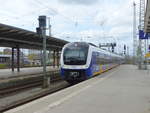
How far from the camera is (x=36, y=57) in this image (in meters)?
102

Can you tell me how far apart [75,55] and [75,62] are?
1.83ft

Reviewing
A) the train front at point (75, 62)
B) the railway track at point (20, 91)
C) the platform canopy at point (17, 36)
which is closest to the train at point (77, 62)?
the train front at point (75, 62)

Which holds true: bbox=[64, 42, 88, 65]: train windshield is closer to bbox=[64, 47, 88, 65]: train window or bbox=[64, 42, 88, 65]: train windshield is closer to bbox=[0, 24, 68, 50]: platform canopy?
bbox=[64, 47, 88, 65]: train window

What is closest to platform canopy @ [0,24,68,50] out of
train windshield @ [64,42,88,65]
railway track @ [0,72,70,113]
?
railway track @ [0,72,70,113]

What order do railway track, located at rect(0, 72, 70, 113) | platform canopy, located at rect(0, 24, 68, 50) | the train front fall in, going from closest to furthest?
railway track, located at rect(0, 72, 70, 113) → the train front → platform canopy, located at rect(0, 24, 68, 50)

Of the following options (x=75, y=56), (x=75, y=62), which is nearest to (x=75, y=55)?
(x=75, y=56)

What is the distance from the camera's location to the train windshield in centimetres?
1758

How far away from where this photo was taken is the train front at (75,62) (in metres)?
17.2

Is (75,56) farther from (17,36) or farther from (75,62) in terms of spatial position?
(17,36)

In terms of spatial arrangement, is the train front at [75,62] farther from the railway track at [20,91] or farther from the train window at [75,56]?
the railway track at [20,91]

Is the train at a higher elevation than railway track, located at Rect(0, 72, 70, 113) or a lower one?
higher

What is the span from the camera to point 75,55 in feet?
58.4

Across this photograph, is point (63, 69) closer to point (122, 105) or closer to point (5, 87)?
point (5, 87)

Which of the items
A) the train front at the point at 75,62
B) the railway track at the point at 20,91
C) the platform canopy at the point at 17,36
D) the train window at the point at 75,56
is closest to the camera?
the railway track at the point at 20,91
